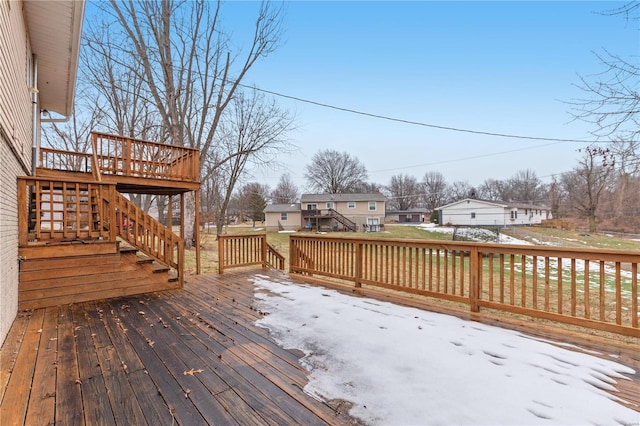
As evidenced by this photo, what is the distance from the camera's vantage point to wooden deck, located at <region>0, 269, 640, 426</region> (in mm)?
1749

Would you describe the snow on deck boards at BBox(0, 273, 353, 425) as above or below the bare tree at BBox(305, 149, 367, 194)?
below

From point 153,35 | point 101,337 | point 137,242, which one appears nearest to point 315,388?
point 101,337

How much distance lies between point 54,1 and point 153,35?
26.7ft

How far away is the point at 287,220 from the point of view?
30.4 meters

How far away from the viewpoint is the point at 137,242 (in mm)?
4938

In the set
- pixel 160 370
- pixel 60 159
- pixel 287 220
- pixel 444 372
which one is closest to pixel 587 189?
pixel 287 220

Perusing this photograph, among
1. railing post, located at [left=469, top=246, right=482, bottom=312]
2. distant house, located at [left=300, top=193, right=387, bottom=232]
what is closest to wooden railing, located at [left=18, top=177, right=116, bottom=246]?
railing post, located at [left=469, top=246, right=482, bottom=312]

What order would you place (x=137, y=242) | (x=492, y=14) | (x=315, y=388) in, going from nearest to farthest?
(x=315, y=388) < (x=137, y=242) < (x=492, y=14)

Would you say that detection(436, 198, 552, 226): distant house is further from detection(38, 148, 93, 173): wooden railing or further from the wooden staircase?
detection(38, 148, 93, 173): wooden railing

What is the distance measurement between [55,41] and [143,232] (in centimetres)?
338

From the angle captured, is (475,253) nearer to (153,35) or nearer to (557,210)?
(153,35)

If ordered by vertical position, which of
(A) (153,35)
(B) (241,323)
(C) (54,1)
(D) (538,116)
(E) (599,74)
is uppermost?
(A) (153,35)

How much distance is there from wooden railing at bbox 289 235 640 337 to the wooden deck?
0.86 ft

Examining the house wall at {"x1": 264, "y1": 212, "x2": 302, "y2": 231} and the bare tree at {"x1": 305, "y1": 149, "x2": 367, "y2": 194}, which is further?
the bare tree at {"x1": 305, "y1": 149, "x2": 367, "y2": 194}
